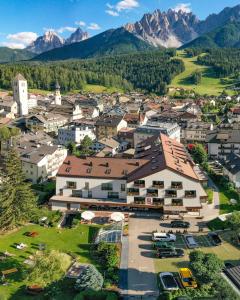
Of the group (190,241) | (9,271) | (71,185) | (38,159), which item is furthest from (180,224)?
(38,159)

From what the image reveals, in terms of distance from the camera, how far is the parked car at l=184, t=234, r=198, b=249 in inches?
1910

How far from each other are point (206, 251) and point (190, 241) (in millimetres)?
2963

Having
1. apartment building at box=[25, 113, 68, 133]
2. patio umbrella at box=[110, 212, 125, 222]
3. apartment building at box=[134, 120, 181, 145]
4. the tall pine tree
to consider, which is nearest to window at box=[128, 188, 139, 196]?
patio umbrella at box=[110, 212, 125, 222]

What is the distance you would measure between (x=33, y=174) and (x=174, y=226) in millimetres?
37512

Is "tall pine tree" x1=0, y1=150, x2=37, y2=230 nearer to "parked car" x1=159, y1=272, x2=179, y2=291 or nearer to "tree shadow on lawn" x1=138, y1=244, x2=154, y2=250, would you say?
"tree shadow on lawn" x1=138, y1=244, x2=154, y2=250

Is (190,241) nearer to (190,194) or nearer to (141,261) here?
(141,261)

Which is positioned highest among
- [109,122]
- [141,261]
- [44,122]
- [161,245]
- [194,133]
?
[109,122]

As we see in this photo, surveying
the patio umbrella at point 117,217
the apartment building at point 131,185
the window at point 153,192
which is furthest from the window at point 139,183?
the patio umbrella at point 117,217

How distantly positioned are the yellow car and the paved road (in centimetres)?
308

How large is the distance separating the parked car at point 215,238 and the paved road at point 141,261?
27.7 ft

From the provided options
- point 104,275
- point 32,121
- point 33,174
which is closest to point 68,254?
point 104,275

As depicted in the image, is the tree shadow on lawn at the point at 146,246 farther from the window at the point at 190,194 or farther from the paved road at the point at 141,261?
the window at the point at 190,194

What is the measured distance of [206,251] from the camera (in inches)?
1860

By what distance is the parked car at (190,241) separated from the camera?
159ft
